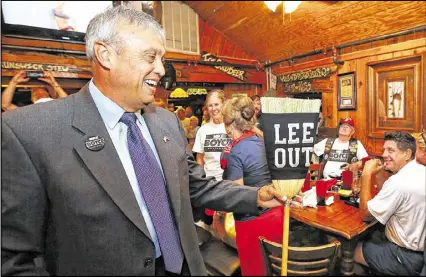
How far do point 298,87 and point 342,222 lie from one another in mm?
542

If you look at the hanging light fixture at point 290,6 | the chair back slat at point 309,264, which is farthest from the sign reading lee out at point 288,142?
the hanging light fixture at point 290,6

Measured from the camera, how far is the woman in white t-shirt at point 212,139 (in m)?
0.99

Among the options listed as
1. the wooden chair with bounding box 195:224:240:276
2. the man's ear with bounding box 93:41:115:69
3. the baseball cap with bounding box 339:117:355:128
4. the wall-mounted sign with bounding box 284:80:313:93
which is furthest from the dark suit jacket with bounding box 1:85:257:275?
the baseball cap with bounding box 339:117:355:128

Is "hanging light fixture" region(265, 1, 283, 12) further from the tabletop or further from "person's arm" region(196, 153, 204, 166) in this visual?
the tabletop

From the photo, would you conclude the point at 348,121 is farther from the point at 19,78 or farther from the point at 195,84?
the point at 19,78

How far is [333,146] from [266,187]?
0.29m

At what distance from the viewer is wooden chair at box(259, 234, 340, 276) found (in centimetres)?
81

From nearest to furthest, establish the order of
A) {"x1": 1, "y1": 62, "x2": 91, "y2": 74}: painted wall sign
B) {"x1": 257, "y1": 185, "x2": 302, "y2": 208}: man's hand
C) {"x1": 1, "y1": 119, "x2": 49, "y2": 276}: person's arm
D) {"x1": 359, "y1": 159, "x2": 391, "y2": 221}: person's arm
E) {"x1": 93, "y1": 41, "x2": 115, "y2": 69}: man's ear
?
1. {"x1": 1, "y1": 119, "x2": 49, "y2": 276}: person's arm
2. {"x1": 93, "y1": 41, "x2": 115, "y2": 69}: man's ear
3. {"x1": 257, "y1": 185, "x2": 302, "y2": 208}: man's hand
4. {"x1": 359, "y1": 159, "x2": 391, "y2": 221}: person's arm
5. {"x1": 1, "y1": 62, "x2": 91, "y2": 74}: painted wall sign

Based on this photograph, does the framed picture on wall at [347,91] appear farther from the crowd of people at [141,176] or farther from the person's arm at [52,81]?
the person's arm at [52,81]

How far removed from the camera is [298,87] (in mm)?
925

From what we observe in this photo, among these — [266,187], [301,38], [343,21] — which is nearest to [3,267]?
[266,187]

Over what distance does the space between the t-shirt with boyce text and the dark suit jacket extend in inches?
16.0

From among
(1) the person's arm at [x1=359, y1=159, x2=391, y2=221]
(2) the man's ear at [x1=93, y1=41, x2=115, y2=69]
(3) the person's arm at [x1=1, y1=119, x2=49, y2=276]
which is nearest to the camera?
(3) the person's arm at [x1=1, y1=119, x2=49, y2=276]

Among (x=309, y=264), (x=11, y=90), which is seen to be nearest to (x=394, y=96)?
(x=309, y=264)
